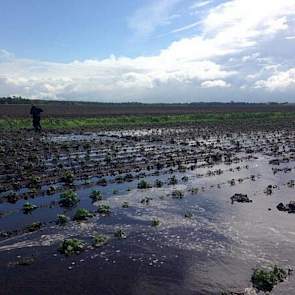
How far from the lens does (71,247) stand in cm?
1351

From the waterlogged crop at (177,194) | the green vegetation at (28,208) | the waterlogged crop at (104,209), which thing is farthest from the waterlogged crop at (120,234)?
the waterlogged crop at (177,194)

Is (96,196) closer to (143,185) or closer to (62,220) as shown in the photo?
(143,185)

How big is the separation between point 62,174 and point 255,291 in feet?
50.5

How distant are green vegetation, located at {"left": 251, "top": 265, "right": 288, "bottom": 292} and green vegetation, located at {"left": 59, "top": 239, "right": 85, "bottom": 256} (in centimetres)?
513

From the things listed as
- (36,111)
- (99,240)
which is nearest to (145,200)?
(99,240)

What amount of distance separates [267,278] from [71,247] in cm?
567

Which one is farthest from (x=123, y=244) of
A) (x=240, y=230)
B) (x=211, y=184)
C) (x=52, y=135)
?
(x=52, y=135)

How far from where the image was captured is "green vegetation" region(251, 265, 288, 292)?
11281 mm

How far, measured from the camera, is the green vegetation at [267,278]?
1128cm

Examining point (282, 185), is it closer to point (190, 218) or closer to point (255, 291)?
point (190, 218)

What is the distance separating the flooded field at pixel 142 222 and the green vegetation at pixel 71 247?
0.04m

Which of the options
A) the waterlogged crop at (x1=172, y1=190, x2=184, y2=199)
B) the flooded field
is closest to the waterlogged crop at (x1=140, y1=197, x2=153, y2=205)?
the flooded field

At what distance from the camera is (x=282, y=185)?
2311 cm

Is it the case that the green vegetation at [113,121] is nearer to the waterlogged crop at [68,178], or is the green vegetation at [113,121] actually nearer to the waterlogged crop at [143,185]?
the waterlogged crop at [68,178]
